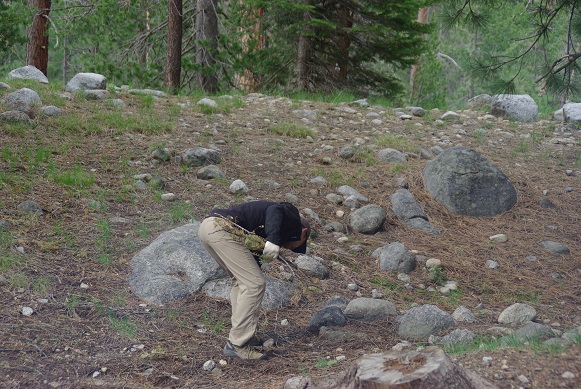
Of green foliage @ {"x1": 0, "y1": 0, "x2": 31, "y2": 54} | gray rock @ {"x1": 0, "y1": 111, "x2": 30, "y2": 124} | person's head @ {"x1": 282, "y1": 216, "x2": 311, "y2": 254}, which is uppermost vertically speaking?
green foliage @ {"x1": 0, "y1": 0, "x2": 31, "y2": 54}

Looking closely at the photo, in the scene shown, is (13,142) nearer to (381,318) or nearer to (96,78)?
(96,78)

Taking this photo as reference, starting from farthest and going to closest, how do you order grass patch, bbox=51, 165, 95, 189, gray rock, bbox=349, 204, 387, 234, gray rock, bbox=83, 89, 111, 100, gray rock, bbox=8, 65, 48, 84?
gray rock, bbox=8, 65, 48, 84, gray rock, bbox=83, 89, 111, 100, gray rock, bbox=349, 204, 387, 234, grass patch, bbox=51, 165, 95, 189

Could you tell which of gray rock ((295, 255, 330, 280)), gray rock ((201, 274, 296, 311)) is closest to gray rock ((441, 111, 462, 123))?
gray rock ((295, 255, 330, 280))

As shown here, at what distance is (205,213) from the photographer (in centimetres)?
644

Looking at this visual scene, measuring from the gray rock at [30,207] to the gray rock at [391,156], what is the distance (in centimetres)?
433

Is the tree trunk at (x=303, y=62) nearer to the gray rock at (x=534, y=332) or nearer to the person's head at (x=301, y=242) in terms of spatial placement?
the person's head at (x=301, y=242)

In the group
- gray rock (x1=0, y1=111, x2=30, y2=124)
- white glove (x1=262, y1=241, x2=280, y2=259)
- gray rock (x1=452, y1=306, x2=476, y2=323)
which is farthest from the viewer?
gray rock (x1=0, y1=111, x2=30, y2=124)

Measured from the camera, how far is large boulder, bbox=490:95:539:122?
428 inches

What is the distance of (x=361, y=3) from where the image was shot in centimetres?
1177

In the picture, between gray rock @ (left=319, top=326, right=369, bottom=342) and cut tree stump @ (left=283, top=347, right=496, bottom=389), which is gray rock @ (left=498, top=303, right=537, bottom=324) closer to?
gray rock @ (left=319, top=326, right=369, bottom=342)

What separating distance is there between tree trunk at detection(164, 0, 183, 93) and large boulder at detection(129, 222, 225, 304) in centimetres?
585

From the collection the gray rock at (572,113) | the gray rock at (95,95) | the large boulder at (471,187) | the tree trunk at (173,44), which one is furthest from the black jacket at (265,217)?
the gray rock at (572,113)

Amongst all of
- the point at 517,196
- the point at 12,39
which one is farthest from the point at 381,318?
the point at 12,39

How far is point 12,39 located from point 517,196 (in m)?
6.77
